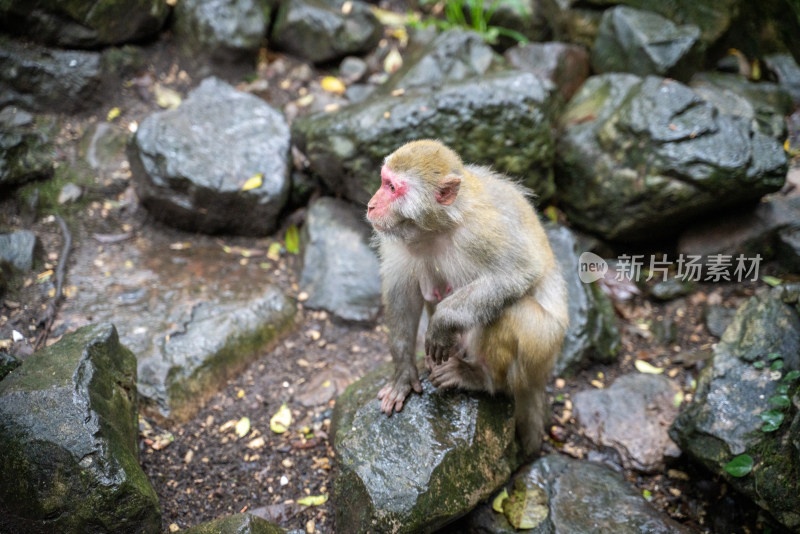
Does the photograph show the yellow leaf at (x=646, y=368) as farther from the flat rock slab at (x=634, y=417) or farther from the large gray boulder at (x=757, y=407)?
the large gray boulder at (x=757, y=407)

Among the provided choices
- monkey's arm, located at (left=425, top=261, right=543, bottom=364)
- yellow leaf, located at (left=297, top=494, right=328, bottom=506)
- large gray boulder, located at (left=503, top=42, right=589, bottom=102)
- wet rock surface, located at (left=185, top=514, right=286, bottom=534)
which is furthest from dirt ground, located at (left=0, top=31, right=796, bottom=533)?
large gray boulder, located at (left=503, top=42, right=589, bottom=102)

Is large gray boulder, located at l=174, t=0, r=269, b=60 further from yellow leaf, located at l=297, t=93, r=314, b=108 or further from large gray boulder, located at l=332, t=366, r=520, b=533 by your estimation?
large gray boulder, located at l=332, t=366, r=520, b=533

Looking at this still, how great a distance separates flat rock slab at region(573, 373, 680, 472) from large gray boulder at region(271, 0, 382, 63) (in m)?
4.93

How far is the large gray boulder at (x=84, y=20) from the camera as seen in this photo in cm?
587

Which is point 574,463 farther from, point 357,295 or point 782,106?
point 782,106

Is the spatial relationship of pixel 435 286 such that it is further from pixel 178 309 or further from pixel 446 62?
pixel 446 62

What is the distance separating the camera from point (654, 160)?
18.3ft

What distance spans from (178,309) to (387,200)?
8.30 ft

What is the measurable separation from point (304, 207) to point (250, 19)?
8.09 feet

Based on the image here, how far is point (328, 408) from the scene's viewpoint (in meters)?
4.70

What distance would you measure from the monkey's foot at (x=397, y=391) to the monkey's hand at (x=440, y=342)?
0.70 feet

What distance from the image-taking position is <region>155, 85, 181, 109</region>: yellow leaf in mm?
6649

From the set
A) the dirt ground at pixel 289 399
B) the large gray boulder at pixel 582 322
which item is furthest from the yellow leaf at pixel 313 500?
the large gray boulder at pixel 582 322

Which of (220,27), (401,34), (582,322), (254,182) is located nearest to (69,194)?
(254,182)
